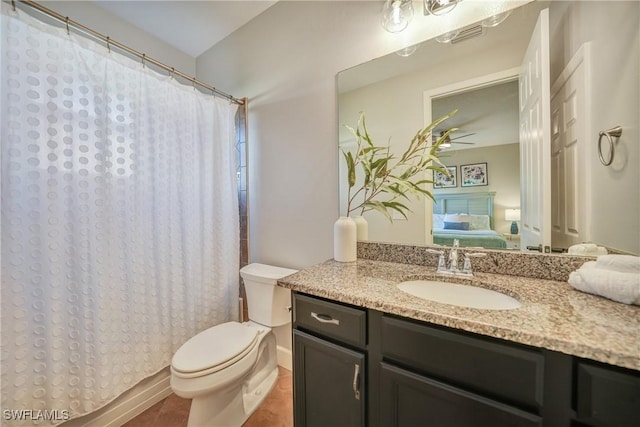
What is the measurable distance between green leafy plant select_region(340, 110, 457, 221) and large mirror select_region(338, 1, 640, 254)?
43 millimetres

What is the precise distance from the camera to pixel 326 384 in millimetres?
887

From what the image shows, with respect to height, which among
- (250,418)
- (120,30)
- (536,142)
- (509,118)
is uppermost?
(120,30)

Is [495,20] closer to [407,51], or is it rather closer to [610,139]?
[407,51]

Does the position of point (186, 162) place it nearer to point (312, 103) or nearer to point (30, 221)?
point (30, 221)

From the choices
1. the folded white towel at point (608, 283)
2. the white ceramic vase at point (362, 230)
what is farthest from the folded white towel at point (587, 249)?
the white ceramic vase at point (362, 230)

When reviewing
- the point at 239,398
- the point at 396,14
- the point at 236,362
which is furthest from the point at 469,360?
the point at 396,14

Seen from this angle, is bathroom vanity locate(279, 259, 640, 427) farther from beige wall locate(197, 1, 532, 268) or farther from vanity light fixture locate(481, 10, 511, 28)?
vanity light fixture locate(481, 10, 511, 28)

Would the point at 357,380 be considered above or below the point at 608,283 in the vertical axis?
below

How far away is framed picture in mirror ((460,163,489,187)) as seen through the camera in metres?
1.06

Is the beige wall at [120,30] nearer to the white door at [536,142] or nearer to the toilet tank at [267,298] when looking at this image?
the toilet tank at [267,298]

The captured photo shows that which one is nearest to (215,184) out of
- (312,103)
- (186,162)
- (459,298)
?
(186,162)

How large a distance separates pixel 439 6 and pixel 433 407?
1.56m

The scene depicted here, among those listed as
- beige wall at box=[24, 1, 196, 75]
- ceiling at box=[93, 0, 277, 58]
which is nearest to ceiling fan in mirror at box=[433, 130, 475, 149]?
ceiling at box=[93, 0, 277, 58]

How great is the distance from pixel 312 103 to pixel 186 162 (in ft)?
2.89
